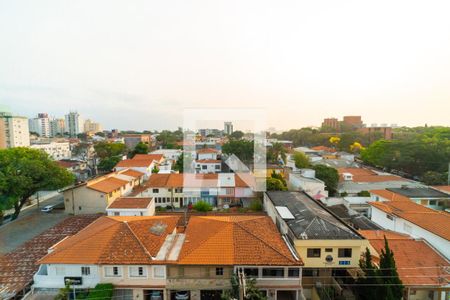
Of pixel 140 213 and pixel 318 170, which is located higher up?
pixel 318 170

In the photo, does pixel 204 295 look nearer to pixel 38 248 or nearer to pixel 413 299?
pixel 413 299

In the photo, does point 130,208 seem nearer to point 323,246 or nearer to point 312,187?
point 323,246

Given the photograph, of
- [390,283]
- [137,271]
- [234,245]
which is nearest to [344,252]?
[390,283]

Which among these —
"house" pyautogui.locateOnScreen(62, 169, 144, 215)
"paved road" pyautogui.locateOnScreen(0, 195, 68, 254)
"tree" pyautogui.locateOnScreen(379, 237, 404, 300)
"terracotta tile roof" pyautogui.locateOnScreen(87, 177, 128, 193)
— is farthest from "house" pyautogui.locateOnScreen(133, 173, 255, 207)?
"tree" pyautogui.locateOnScreen(379, 237, 404, 300)

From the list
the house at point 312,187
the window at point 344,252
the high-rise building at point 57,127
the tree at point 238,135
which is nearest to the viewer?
the window at point 344,252

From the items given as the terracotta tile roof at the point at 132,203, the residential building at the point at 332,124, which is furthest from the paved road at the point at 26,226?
the residential building at the point at 332,124

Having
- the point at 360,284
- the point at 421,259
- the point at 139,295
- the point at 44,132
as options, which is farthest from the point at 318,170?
the point at 44,132

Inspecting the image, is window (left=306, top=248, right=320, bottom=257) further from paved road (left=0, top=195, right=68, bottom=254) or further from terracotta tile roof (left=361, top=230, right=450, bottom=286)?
paved road (left=0, top=195, right=68, bottom=254)

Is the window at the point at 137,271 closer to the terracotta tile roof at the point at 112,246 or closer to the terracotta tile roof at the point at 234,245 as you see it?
the terracotta tile roof at the point at 112,246
